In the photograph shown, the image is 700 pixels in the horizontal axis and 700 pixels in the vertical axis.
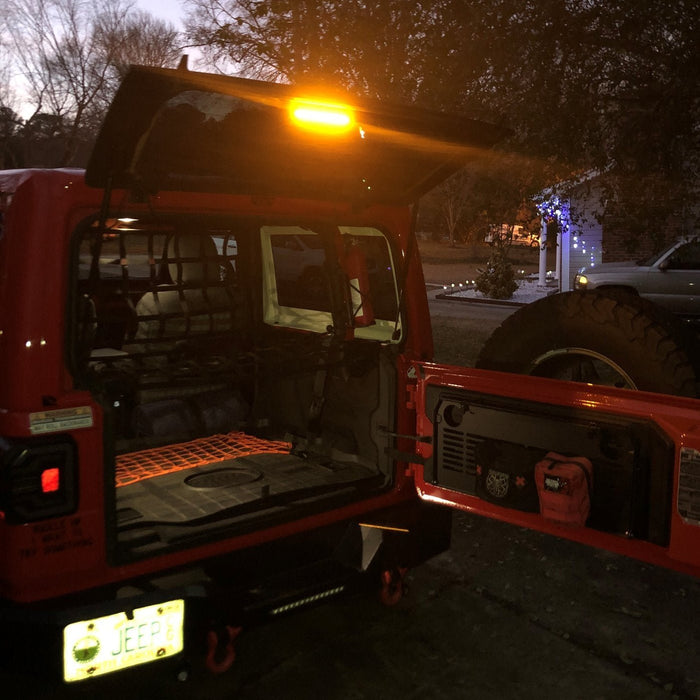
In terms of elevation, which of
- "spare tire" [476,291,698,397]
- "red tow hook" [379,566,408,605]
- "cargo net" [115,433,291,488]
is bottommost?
"red tow hook" [379,566,408,605]

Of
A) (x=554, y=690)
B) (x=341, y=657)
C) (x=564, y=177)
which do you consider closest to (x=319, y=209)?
(x=341, y=657)

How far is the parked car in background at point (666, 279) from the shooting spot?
13391mm

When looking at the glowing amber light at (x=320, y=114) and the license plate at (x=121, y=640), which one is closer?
the license plate at (x=121, y=640)

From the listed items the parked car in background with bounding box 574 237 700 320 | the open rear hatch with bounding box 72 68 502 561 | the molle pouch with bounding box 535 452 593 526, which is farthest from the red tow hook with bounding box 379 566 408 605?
the parked car in background with bounding box 574 237 700 320

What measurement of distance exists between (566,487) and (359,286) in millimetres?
1611

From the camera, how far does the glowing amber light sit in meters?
2.64

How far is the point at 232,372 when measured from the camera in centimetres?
346

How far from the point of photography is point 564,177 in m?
7.10

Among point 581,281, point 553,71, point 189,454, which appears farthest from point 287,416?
point 581,281

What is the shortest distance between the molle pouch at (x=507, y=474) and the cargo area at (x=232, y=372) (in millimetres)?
583

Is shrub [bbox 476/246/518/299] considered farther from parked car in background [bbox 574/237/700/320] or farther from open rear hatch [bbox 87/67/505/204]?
open rear hatch [bbox 87/67/505/204]

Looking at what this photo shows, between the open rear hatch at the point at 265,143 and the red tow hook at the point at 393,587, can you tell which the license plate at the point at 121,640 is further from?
the open rear hatch at the point at 265,143

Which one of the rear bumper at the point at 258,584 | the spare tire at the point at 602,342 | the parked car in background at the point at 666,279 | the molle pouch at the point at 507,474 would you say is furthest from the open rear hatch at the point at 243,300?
the parked car in background at the point at 666,279

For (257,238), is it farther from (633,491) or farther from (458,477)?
(633,491)
